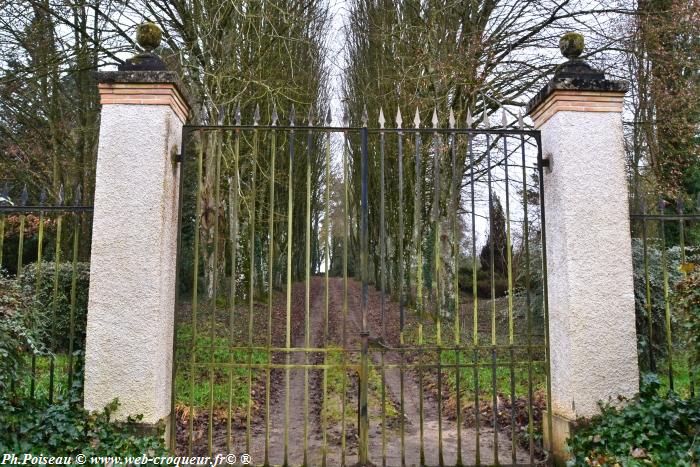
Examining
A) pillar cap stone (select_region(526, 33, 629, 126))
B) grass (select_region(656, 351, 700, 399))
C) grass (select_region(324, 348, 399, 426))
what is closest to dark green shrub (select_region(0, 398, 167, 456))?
grass (select_region(324, 348, 399, 426))

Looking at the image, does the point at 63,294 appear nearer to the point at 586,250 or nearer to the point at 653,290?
the point at 586,250

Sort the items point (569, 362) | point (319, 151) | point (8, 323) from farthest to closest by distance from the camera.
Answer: point (319, 151)
point (569, 362)
point (8, 323)

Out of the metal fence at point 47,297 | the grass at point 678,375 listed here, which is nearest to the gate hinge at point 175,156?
the metal fence at point 47,297

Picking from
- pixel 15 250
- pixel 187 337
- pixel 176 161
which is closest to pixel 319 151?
pixel 15 250

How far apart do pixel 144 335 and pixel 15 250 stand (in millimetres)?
14375

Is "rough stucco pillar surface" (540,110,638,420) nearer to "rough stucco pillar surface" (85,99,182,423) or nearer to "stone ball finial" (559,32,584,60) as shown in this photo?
"stone ball finial" (559,32,584,60)

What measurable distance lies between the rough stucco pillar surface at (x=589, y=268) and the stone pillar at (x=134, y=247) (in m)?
3.41

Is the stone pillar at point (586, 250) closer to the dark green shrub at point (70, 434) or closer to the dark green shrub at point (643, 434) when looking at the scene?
the dark green shrub at point (643, 434)

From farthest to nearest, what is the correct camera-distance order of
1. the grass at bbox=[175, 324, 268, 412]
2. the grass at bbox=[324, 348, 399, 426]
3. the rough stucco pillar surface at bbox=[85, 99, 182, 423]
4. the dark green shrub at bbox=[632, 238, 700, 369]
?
1. the grass at bbox=[175, 324, 268, 412]
2. the grass at bbox=[324, 348, 399, 426]
3. the dark green shrub at bbox=[632, 238, 700, 369]
4. the rough stucco pillar surface at bbox=[85, 99, 182, 423]

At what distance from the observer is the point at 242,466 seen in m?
4.22

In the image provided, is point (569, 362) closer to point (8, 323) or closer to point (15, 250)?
point (8, 323)

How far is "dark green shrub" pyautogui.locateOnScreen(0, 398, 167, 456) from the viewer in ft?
12.6

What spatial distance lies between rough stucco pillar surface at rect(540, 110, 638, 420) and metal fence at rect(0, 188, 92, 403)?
398 centimetres

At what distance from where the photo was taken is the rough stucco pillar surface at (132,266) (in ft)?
13.3
